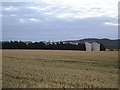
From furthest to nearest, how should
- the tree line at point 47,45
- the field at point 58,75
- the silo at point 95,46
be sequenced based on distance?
the silo at point 95,46 < the tree line at point 47,45 < the field at point 58,75

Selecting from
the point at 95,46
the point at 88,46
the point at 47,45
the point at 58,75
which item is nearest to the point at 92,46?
the point at 95,46

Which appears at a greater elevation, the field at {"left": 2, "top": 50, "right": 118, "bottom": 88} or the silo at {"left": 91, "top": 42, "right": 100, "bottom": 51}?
the silo at {"left": 91, "top": 42, "right": 100, "bottom": 51}

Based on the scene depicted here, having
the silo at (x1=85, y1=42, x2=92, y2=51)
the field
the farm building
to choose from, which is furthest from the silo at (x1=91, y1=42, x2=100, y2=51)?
the field

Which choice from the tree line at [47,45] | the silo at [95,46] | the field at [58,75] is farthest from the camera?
the silo at [95,46]

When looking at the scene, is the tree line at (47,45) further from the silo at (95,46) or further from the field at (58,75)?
the field at (58,75)

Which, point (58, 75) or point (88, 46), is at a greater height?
point (88, 46)

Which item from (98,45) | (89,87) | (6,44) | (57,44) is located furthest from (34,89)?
(98,45)

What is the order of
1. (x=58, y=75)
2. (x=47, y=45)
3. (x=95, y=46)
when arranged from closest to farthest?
(x=58, y=75), (x=47, y=45), (x=95, y=46)

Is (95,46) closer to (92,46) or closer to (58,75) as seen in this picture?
(92,46)

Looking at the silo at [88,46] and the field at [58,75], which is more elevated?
the silo at [88,46]

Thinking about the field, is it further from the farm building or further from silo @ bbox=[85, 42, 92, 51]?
the farm building

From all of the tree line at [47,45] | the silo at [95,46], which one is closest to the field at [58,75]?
the tree line at [47,45]

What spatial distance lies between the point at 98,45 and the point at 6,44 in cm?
3478

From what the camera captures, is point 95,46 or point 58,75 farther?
point 95,46
